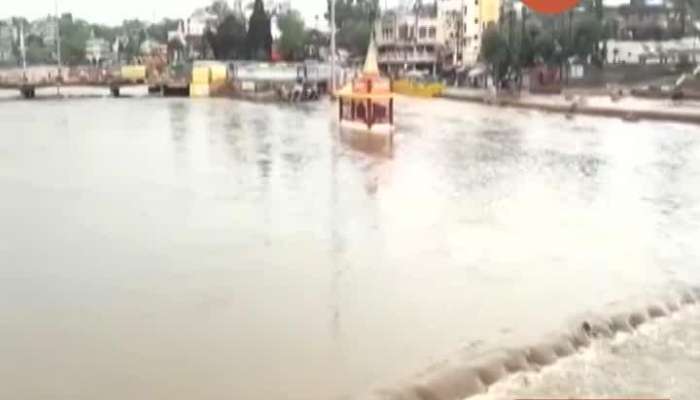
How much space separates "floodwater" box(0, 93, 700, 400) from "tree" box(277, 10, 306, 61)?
6511 centimetres

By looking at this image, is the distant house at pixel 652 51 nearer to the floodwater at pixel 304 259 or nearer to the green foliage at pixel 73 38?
the floodwater at pixel 304 259

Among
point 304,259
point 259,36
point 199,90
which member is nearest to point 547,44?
point 199,90

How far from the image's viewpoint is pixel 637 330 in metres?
7.74

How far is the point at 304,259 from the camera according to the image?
1048cm

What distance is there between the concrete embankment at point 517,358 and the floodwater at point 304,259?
8.3 inches

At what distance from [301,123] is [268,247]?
76.4 ft

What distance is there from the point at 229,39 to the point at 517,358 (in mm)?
80823

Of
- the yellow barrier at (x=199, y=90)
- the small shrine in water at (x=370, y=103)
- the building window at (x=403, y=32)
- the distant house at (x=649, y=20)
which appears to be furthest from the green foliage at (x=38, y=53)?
the small shrine in water at (x=370, y=103)

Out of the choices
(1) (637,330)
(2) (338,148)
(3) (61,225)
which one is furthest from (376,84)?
(1) (637,330)

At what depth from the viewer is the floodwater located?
7.11 metres

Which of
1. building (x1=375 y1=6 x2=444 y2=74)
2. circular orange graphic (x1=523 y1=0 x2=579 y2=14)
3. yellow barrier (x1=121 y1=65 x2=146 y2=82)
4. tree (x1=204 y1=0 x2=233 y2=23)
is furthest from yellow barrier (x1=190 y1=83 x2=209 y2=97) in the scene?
circular orange graphic (x1=523 y1=0 x2=579 y2=14)

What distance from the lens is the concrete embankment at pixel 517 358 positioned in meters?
6.41

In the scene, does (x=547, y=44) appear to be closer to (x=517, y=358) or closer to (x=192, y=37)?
(x=517, y=358)

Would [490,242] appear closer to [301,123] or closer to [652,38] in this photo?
[301,123]
